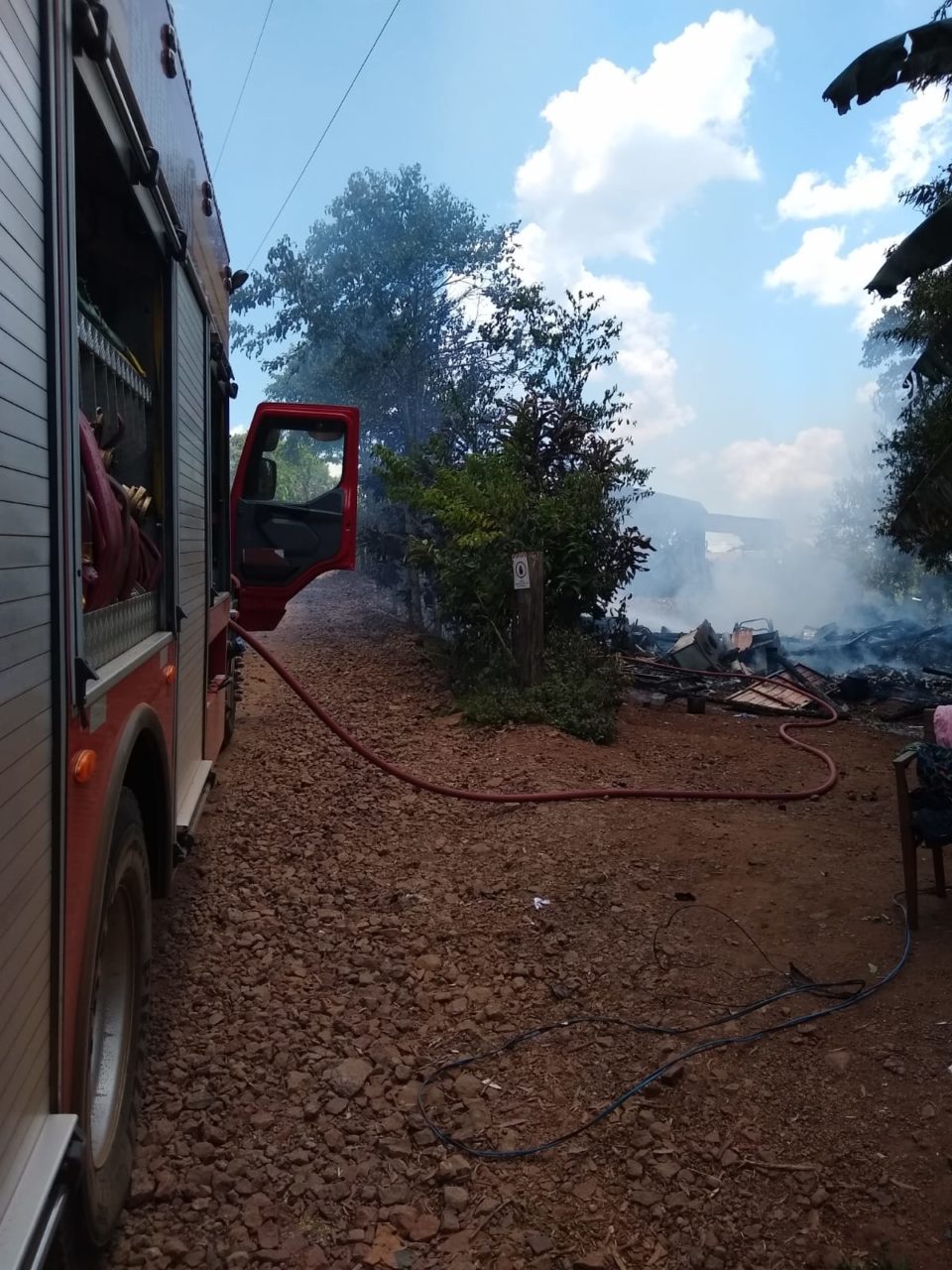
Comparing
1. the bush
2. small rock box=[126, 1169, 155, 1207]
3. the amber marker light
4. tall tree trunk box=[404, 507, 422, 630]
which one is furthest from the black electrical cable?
tall tree trunk box=[404, 507, 422, 630]

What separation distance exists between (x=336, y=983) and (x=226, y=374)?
395 cm

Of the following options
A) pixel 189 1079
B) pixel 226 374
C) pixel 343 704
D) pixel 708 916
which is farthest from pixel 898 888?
pixel 343 704

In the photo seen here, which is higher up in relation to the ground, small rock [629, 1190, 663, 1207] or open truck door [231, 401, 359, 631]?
open truck door [231, 401, 359, 631]

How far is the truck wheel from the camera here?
225 centimetres

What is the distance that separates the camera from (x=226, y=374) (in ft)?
19.6

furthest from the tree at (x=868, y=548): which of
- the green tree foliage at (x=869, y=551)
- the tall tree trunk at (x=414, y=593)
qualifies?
the tall tree trunk at (x=414, y=593)

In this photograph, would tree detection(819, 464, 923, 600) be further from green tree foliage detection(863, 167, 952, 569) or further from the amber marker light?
the amber marker light

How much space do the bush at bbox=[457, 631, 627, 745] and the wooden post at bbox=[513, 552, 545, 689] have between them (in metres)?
0.15

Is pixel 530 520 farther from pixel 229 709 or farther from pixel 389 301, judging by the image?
pixel 389 301

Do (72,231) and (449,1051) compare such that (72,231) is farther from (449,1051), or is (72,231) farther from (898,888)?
(898,888)

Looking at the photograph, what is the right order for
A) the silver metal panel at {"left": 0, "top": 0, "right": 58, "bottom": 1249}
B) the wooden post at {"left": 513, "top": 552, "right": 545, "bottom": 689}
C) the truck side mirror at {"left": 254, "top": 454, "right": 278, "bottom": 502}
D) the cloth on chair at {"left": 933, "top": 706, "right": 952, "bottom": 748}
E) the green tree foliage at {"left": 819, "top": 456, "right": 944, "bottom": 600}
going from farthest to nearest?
the green tree foliage at {"left": 819, "top": 456, "right": 944, "bottom": 600}, the wooden post at {"left": 513, "top": 552, "right": 545, "bottom": 689}, the truck side mirror at {"left": 254, "top": 454, "right": 278, "bottom": 502}, the cloth on chair at {"left": 933, "top": 706, "right": 952, "bottom": 748}, the silver metal panel at {"left": 0, "top": 0, "right": 58, "bottom": 1249}

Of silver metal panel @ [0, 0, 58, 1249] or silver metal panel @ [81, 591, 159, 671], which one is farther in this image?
silver metal panel @ [81, 591, 159, 671]

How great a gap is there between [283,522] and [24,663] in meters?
7.08

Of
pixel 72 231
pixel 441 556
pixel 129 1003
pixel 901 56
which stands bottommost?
pixel 129 1003
